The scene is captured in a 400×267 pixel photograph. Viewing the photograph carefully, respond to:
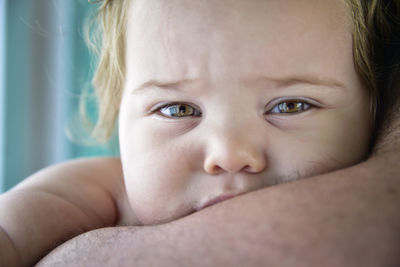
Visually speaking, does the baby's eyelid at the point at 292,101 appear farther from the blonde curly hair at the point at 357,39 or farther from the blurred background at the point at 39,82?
the blurred background at the point at 39,82

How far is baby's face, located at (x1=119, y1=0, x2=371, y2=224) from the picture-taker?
0.90m

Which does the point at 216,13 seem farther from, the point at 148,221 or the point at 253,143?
the point at 148,221

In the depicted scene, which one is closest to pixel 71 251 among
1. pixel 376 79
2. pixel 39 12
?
pixel 376 79

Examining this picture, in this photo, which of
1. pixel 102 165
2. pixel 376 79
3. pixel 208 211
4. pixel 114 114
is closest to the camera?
pixel 208 211

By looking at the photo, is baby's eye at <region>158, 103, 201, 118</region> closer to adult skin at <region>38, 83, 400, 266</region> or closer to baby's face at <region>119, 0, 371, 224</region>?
baby's face at <region>119, 0, 371, 224</region>

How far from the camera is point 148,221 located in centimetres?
106

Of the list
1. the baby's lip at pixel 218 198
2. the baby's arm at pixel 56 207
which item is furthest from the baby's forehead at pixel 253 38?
the baby's arm at pixel 56 207

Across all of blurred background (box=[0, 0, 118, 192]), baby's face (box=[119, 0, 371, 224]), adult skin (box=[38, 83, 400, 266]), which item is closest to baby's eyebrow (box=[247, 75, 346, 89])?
baby's face (box=[119, 0, 371, 224])

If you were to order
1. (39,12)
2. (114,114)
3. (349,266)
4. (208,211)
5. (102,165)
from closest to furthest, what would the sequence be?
(349,266) → (208,211) → (102,165) → (114,114) → (39,12)

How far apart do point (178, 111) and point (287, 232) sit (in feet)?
1.73

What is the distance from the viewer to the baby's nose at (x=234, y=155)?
0.87 metres

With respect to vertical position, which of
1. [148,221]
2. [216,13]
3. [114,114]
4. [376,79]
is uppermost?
[216,13]

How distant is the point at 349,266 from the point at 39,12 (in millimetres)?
2058

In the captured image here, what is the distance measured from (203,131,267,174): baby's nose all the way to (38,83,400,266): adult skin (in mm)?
156
